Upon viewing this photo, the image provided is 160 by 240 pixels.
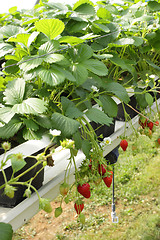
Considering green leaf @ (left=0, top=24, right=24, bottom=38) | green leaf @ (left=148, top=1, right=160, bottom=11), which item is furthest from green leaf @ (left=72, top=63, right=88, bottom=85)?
green leaf @ (left=148, top=1, right=160, bottom=11)

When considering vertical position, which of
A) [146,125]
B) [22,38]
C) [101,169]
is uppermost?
[22,38]

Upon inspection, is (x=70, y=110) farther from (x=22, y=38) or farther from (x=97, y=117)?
(x=22, y=38)

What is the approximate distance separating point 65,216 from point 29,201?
1.93 m

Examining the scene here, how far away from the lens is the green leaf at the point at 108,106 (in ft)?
3.01

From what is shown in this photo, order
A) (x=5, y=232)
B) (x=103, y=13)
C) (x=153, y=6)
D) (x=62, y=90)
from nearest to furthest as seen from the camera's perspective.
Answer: (x=5, y=232) < (x=62, y=90) < (x=103, y=13) < (x=153, y=6)

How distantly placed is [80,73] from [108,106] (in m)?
0.20

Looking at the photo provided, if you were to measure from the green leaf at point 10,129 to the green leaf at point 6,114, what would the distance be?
0.07 ft

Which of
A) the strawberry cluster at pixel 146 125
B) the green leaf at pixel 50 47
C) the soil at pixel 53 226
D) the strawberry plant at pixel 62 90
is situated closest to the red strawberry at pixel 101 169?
the strawberry plant at pixel 62 90

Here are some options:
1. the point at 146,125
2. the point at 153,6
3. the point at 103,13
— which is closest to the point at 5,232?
the point at 146,125

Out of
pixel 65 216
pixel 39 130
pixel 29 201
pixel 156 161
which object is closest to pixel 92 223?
pixel 65 216

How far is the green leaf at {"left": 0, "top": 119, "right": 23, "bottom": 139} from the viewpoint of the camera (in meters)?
0.60

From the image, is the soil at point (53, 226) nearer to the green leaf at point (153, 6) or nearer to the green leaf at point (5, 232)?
the green leaf at point (153, 6)

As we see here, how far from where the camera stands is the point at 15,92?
2.16 feet

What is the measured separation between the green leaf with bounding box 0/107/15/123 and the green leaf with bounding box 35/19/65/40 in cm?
23
